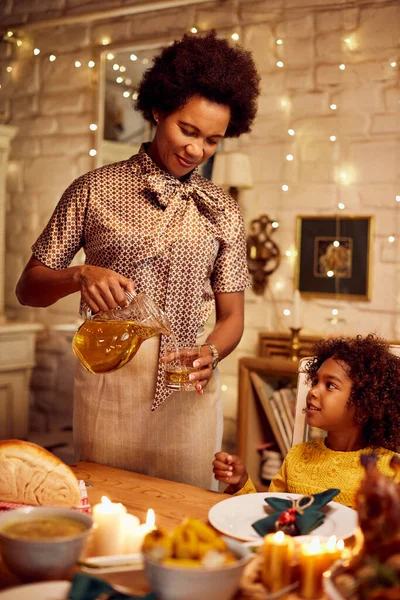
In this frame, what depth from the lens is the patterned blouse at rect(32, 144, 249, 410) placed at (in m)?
1.78

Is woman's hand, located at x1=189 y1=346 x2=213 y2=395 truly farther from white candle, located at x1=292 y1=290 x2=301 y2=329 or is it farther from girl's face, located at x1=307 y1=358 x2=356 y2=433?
white candle, located at x1=292 y1=290 x2=301 y2=329

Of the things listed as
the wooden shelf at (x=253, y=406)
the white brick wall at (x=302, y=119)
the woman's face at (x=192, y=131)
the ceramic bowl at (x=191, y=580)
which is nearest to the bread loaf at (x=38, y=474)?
the ceramic bowl at (x=191, y=580)

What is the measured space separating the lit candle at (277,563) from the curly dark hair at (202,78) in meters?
1.11

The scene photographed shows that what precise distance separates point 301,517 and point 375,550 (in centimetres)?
30

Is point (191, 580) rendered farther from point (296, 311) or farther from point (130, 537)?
point (296, 311)

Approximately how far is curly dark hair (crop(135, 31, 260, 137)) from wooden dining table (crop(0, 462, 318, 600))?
840mm

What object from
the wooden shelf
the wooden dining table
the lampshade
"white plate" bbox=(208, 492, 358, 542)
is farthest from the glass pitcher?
the lampshade

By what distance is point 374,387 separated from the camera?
66.2 inches

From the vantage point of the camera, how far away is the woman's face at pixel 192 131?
5.68ft

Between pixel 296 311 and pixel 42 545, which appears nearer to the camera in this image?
pixel 42 545

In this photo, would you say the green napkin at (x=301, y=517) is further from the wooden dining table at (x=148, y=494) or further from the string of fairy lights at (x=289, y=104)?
the string of fairy lights at (x=289, y=104)

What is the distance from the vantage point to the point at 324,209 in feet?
10.5

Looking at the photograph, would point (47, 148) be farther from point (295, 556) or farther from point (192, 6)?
point (295, 556)

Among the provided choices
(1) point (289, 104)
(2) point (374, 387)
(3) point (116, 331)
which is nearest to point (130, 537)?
(3) point (116, 331)
